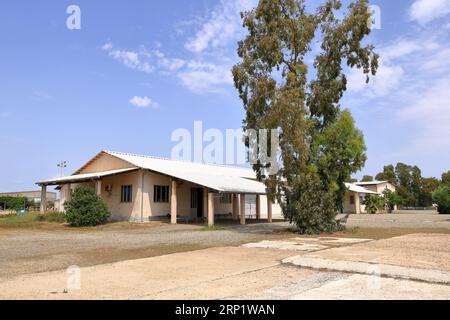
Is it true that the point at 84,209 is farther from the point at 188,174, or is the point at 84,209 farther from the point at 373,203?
the point at 373,203

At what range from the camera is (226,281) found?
7660mm

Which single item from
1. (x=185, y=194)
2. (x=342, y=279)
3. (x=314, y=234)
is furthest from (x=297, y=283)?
(x=185, y=194)

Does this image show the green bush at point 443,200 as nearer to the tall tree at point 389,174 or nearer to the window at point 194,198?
the tall tree at point 389,174

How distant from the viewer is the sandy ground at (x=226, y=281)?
6438 mm

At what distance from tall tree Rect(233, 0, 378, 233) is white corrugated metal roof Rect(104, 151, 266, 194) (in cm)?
559

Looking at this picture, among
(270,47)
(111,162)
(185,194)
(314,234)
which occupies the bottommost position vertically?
(314,234)

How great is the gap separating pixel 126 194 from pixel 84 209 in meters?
3.63

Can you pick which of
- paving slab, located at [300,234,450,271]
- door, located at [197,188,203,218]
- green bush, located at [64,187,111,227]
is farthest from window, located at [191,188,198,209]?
paving slab, located at [300,234,450,271]

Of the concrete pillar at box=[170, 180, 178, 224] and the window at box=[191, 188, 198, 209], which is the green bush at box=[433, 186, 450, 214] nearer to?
the window at box=[191, 188, 198, 209]

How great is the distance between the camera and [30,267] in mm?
9312

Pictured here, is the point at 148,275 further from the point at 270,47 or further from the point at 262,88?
the point at 270,47

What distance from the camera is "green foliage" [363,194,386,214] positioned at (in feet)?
160
